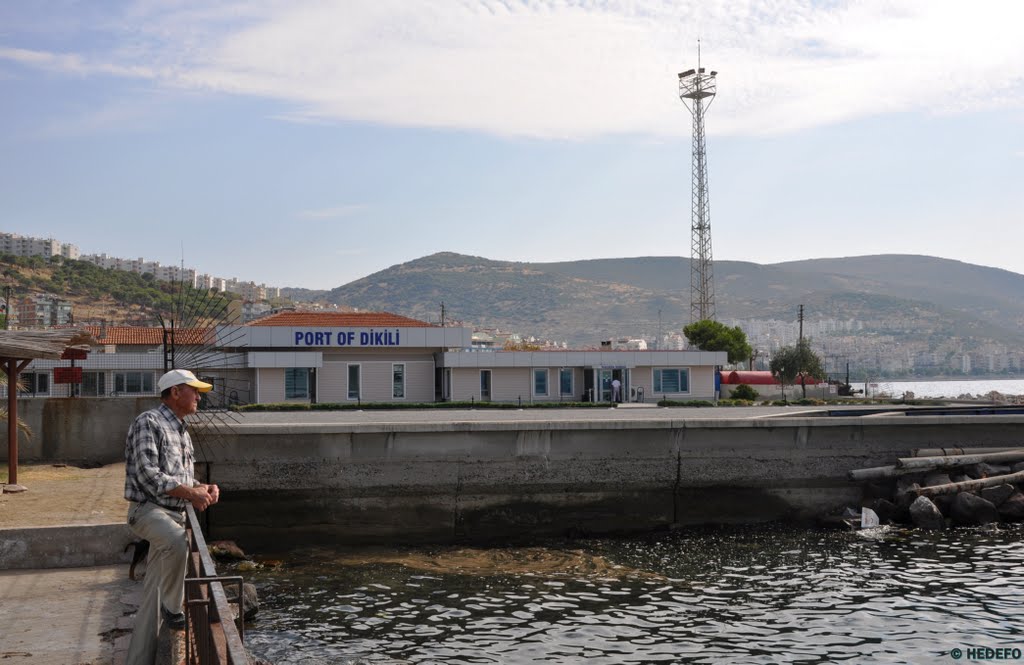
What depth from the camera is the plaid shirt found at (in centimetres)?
690

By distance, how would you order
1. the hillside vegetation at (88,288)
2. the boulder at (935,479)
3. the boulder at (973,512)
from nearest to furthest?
1. the boulder at (973,512)
2. the boulder at (935,479)
3. the hillside vegetation at (88,288)

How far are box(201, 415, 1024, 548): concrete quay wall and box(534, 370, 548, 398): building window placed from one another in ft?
83.6

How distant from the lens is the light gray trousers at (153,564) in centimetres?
694

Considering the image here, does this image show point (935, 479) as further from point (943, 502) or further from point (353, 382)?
point (353, 382)

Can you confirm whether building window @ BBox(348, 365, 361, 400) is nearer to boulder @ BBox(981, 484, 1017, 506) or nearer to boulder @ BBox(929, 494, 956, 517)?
boulder @ BBox(929, 494, 956, 517)

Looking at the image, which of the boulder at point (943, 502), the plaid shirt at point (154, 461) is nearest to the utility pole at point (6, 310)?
the boulder at point (943, 502)

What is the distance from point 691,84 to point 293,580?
221ft

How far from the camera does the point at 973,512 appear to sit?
20984 mm

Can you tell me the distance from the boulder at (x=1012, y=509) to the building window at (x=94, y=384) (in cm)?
3860

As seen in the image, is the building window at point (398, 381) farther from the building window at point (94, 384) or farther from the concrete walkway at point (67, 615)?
the concrete walkway at point (67, 615)

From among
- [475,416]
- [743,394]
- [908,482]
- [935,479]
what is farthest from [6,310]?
[935,479]

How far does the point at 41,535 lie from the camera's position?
10.7 m

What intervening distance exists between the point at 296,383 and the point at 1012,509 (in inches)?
1220

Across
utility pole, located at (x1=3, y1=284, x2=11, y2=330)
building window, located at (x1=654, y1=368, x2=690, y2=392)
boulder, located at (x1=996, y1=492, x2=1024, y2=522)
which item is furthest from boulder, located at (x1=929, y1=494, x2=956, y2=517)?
utility pole, located at (x1=3, y1=284, x2=11, y2=330)
